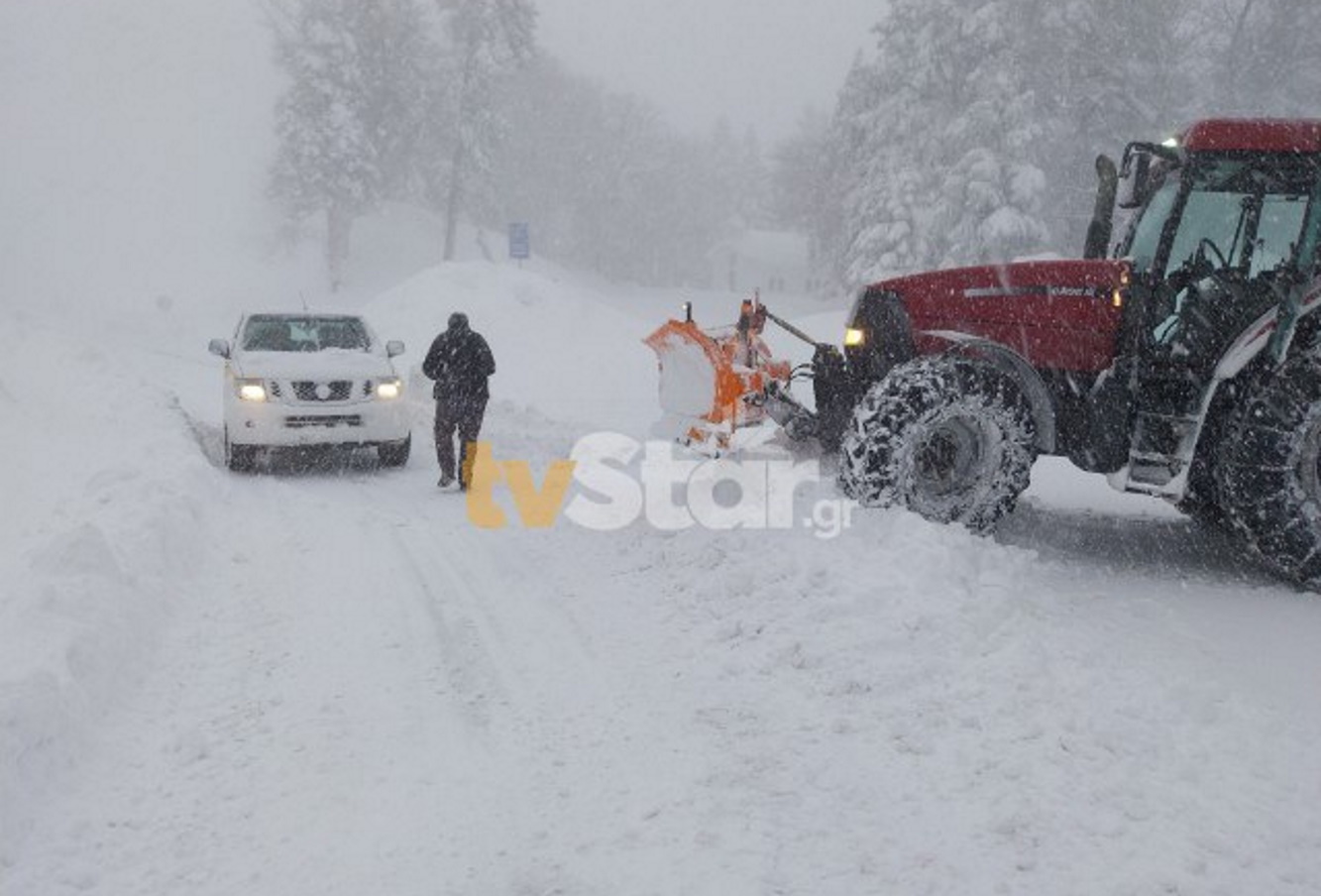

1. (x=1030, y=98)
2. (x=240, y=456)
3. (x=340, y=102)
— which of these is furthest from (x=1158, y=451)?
(x=340, y=102)

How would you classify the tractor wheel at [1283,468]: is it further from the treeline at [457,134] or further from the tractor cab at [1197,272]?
the treeline at [457,134]

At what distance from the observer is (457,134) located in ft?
141

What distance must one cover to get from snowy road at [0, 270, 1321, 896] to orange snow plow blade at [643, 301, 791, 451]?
1.61 meters

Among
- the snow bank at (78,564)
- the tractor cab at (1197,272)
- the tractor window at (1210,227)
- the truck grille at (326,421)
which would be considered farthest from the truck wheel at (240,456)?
the tractor window at (1210,227)

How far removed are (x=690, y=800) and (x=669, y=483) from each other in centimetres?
510

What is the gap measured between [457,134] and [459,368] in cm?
3702


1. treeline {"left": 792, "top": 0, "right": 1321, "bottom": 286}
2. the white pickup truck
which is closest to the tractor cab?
the white pickup truck

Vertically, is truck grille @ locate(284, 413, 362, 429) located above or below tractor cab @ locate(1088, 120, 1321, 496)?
below

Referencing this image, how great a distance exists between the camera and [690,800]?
3.44 m

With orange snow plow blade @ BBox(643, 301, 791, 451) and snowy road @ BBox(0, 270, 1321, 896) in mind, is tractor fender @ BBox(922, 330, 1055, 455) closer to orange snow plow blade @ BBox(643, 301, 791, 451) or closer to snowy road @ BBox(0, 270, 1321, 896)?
snowy road @ BBox(0, 270, 1321, 896)

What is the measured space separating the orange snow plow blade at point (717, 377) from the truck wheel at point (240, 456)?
178 inches

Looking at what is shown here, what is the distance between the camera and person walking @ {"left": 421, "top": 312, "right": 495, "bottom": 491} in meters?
9.38

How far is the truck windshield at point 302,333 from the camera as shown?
10766 millimetres

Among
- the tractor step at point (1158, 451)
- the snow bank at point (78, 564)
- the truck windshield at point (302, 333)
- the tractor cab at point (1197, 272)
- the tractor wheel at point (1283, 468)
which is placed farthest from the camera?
the truck windshield at point (302, 333)
